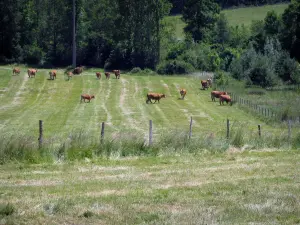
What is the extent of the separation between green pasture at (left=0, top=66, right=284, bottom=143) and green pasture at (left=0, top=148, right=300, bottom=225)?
7.61m

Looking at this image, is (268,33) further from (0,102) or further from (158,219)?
(158,219)

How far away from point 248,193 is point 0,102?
3785cm

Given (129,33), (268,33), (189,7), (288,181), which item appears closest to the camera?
(288,181)

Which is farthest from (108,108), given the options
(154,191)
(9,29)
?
(9,29)

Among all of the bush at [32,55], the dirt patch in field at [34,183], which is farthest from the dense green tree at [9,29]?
the dirt patch in field at [34,183]

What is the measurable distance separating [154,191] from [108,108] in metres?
31.2

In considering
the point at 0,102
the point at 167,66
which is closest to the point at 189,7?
the point at 167,66

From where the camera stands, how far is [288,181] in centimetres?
1645

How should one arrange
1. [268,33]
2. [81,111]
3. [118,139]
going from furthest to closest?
[268,33]
[81,111]
[118,139]

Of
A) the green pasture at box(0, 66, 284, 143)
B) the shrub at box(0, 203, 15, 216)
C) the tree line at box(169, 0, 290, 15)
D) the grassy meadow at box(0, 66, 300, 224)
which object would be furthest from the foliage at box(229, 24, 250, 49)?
the shrub at box(0, 203, 15, 216)

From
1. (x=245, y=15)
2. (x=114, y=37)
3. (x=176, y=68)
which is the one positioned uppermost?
(x=245, y=15)

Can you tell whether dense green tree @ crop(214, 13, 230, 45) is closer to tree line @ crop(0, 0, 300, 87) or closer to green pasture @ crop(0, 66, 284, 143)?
tree line @ crop(0, 0, 300, 87)

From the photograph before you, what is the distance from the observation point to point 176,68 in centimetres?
7806

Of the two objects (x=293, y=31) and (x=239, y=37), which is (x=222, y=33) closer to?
Result: (x=239, y=37)
